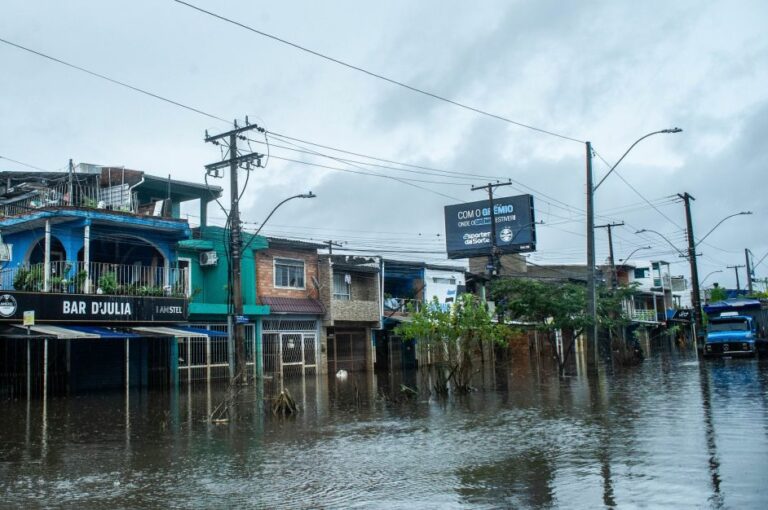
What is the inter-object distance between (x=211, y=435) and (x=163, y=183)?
20093 millimetres

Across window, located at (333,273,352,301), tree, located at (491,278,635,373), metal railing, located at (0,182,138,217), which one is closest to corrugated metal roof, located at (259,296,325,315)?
window, located at (333,273,352,301)

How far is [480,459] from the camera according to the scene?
10.4m

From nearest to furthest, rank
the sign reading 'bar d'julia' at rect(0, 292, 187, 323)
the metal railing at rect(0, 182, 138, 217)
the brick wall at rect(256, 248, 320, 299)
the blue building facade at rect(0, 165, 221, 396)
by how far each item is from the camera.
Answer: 1. the sign reading 'bar d'julia' at rect(0, 292, 187, 323)
2. the blue building facade at rect(0, 165, 221, 396)
3. the metal railing at rect(0, 182, 138, 217)
4. the brick wall at rect(256, 248, 320, 299)

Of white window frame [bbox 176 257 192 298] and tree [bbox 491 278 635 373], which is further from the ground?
white window frame [bbox 176 257 192 298]

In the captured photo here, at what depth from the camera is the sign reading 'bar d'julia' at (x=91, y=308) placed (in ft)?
78.1

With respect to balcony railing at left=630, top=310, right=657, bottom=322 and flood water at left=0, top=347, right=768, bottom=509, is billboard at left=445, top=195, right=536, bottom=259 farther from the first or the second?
flood water at left=0, top=347, right=768, bottom=509

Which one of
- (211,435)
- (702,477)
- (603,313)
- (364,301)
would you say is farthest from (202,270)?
(702,477)

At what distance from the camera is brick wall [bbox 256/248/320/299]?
1404 inches

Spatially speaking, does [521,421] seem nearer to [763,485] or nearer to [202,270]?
[763,485]

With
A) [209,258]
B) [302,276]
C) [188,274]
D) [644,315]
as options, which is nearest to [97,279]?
[188,274]

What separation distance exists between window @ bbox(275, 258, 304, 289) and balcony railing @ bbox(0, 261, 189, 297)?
5709mm

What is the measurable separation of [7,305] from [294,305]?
→ 1527cm

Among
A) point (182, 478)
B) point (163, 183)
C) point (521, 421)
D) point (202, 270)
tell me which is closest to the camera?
point (182, 478)

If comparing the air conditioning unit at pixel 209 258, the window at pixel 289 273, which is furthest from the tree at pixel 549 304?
the air conditioning unit at pixel 209 258
